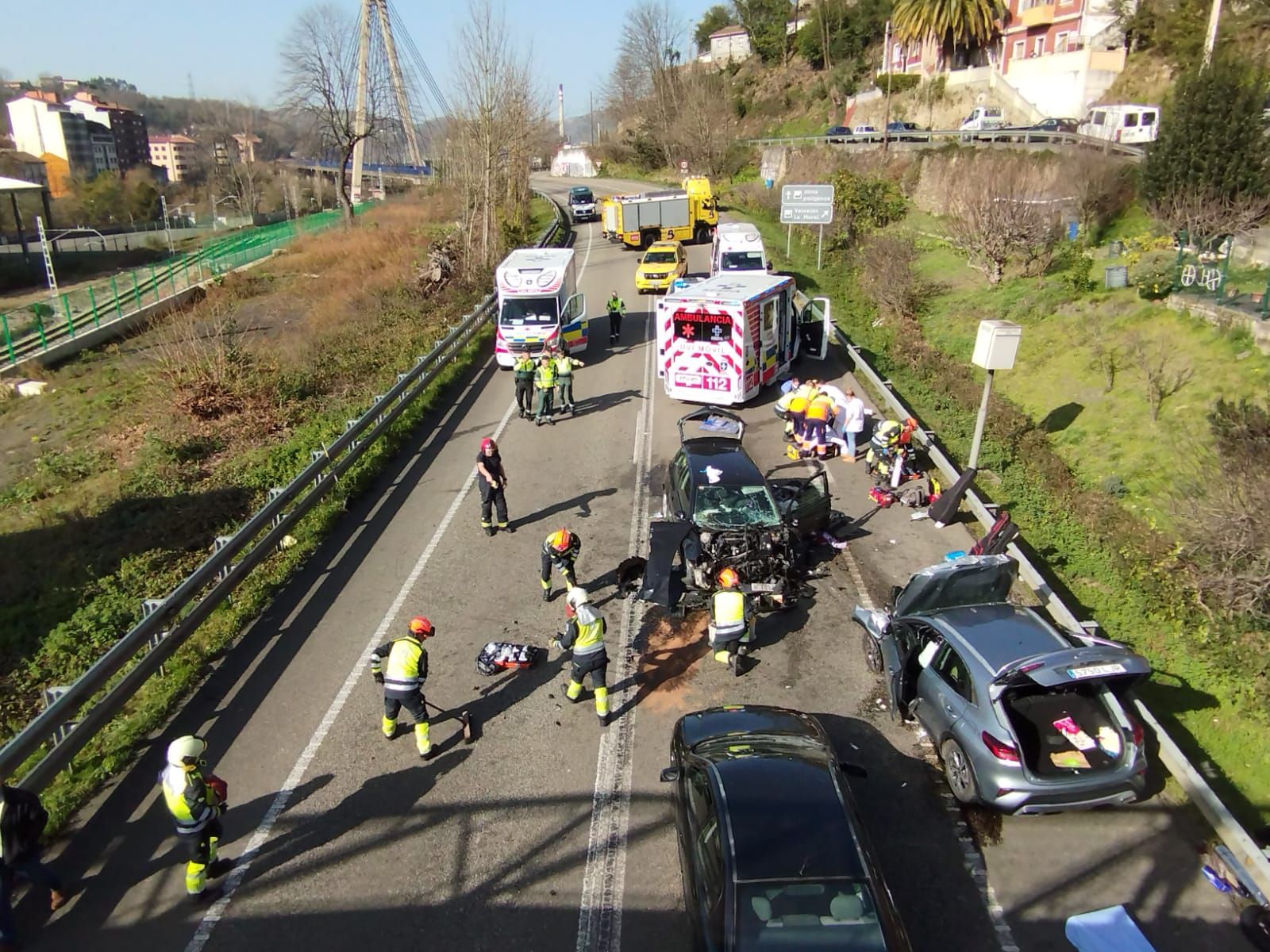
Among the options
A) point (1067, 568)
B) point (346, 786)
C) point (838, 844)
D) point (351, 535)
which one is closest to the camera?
point (838, 844)

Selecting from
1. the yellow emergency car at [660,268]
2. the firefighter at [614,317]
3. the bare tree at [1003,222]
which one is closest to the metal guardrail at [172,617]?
the firefighter at [614,317]

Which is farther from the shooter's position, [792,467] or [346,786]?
[792,467]

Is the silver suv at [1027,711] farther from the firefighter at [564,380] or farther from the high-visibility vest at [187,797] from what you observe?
the firefighter at [564,380]

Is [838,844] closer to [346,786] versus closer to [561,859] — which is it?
[561,859]

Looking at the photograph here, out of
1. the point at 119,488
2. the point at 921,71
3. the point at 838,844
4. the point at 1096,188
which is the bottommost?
the point at 119,488

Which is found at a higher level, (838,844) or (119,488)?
(838,844)

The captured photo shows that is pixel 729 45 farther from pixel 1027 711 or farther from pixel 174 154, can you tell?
pixel 174 154

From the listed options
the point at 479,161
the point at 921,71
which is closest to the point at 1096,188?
the point at 479,161

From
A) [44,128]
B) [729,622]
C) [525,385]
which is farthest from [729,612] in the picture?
[44,128]
